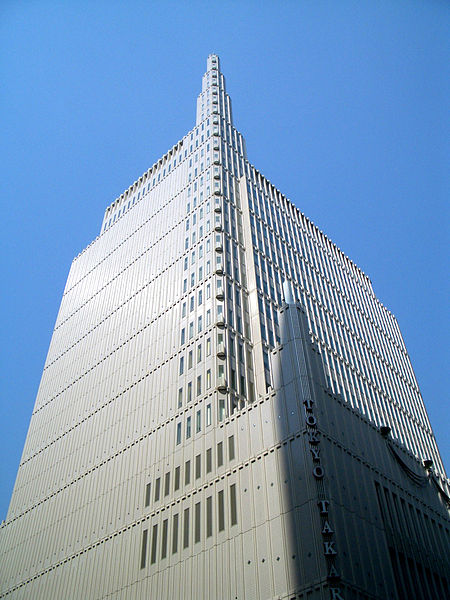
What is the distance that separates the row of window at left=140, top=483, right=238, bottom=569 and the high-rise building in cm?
15

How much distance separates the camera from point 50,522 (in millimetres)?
61312

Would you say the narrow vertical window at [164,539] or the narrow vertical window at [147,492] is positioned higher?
the narrow vertical window at [147,492]

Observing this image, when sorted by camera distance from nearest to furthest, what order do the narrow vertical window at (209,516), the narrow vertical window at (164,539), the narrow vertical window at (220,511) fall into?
the narrow vertical window at (220,511), the narrow vertical window at (209,516), the narrow vertical window at (164,539)

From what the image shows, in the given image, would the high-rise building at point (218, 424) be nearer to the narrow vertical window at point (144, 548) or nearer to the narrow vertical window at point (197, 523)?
the narrow vertical window at point (197, 523)

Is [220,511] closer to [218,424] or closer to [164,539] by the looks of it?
[164,539]

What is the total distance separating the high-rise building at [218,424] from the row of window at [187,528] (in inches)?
6.1

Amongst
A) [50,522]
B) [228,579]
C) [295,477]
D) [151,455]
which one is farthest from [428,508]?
[50,522]

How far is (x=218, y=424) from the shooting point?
4956 cm

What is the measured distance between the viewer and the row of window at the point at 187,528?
4278cm

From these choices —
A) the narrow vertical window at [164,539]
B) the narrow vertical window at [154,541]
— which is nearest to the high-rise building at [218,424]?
the narrow vertical window at [164,539]

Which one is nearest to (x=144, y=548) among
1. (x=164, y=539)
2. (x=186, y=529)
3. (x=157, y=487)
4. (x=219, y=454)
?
(x=164, y=539)

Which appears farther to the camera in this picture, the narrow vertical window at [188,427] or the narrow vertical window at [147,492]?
the narrow vertical window at [188,427]

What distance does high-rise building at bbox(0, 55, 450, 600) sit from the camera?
39250 mm

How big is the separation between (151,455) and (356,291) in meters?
60.9
